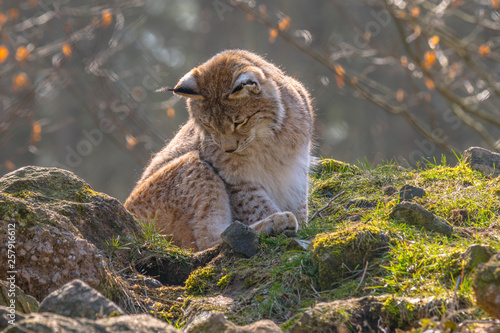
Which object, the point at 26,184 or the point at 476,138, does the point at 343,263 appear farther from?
the point at 476,138

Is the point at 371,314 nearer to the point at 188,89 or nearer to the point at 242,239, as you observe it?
the point at 242,239

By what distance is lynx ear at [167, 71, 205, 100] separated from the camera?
4.73m

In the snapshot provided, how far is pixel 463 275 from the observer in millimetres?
2627

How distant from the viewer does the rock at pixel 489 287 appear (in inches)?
84.6

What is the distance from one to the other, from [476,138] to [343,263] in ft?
46.6

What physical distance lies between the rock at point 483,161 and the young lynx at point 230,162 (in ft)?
4.67

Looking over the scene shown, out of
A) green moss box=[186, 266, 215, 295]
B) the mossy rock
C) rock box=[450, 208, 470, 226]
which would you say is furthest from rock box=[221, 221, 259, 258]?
the mossy rock

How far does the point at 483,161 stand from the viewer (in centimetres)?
494

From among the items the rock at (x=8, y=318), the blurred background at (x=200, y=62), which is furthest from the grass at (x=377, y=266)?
the blurred background at (x=200, y=62)

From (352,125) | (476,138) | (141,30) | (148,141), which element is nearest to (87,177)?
(141,30)

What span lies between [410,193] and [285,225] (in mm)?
954

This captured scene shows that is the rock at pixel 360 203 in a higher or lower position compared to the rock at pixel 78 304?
lower

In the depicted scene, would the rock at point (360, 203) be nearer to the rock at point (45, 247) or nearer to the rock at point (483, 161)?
the rock at point (483, 161)

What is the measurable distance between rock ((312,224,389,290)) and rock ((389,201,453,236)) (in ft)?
1.40
